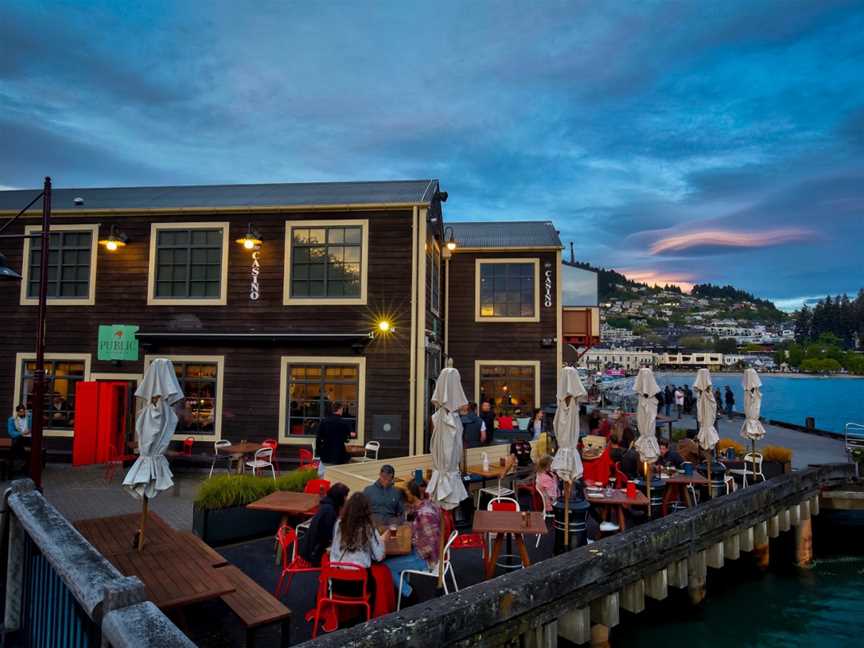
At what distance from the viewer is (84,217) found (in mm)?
16016

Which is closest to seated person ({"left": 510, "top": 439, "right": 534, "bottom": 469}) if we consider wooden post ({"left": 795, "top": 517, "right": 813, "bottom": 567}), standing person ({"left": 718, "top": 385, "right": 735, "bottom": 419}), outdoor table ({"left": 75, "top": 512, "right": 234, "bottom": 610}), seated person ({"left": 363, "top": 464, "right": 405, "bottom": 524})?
seated person ({"left": 363, "top": 464, "right": 405, "bottom": 524})

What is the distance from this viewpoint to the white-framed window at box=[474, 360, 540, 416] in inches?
773

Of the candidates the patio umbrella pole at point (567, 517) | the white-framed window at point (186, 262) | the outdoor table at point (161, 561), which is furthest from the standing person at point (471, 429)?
the white-framed window at point (186, 262)

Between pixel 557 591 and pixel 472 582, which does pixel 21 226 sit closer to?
pixel 472 582

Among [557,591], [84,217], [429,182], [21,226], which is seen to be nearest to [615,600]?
[557,591]

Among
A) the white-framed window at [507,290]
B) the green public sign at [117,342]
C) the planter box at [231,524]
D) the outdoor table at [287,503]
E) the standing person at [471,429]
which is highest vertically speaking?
the white-framed window at [507,290]

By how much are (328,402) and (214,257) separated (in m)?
5.35

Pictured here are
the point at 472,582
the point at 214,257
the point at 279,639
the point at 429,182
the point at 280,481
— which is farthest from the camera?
the point at 429,182

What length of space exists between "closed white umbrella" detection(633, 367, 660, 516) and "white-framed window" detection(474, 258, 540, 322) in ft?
27.7

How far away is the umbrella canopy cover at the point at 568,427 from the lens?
8.38 metres

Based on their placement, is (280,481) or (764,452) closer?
(280,481)

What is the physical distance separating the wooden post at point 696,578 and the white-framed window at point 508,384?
10197 millimetres

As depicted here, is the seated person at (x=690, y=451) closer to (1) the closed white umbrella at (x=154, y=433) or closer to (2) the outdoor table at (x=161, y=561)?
(2) the outdoor table at (x=161, y=561)

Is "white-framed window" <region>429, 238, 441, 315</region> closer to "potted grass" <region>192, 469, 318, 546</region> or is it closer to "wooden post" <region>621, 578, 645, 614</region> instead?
"potted grass" <region>192, 469, 318, 546</region>
